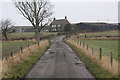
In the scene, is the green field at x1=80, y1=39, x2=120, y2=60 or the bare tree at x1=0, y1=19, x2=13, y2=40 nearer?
the green field at x1=80, y1=39, x2=120, y2=60

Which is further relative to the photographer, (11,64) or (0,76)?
(11,64)

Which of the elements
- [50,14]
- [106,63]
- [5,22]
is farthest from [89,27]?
[106,63]

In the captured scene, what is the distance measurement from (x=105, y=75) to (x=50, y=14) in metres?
38.6

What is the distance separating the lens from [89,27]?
12312 centimetres

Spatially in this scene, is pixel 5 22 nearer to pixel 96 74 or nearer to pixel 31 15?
pixel 31 15

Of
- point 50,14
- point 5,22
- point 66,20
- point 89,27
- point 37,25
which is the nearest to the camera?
point 37,25

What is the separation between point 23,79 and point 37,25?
3377cm

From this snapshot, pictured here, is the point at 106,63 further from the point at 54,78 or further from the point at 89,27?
the point at 89,27

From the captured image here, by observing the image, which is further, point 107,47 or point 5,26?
point 5,26

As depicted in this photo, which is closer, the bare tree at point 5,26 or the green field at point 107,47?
the green field at point 107,47

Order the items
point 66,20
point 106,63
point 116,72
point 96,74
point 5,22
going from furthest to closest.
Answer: point 66,20 → point 5,22 → point 106,63 → point 96,74 → point 116,72

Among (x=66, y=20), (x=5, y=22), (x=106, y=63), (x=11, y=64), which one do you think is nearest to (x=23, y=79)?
(x=11, y=64)

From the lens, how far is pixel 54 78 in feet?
39.1

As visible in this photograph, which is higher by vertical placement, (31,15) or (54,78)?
(31,15)
